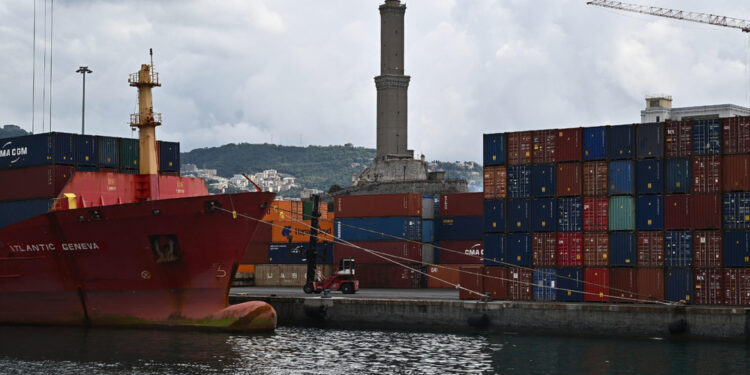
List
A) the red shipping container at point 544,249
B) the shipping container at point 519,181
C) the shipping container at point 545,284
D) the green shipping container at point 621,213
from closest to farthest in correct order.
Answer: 1. the green shipping container at point 621,213
2. the shipping container at point 545,284
3. the red shipping container at point 544,249
4. the shipping container at point 519,181

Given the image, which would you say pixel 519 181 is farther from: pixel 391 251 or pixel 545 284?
pixel 391 251

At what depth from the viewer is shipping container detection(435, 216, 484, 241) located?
226 ft

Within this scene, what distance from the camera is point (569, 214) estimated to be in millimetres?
48719

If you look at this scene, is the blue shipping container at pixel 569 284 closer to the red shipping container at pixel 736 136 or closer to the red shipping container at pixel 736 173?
the red shipping container at pixel 736 173

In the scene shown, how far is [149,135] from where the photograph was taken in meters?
48.7

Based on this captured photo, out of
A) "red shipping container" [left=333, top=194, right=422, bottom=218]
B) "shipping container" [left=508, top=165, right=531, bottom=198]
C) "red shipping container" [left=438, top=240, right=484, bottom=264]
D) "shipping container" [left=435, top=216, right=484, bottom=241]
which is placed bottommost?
"red shipping container" [left=438, top=240, right=484, bottom=264]

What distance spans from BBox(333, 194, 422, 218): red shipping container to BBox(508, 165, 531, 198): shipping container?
59.1ft

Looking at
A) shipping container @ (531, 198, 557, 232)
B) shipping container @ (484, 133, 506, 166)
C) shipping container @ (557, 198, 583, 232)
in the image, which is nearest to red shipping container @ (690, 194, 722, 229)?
shipping container @ (557, 198, 583, 232)

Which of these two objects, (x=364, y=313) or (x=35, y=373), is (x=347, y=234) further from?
(x=35, y=373)

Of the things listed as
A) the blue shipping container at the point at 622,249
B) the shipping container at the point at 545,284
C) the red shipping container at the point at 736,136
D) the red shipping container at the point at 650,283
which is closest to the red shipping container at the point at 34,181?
the shipping container at the point at 545,284

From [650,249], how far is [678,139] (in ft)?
19.0

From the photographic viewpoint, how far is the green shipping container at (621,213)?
4728cm

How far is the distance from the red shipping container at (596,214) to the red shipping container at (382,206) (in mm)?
21372

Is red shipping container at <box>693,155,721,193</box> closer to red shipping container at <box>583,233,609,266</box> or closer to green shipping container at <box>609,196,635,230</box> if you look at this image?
green shipping container at <box>609,196,635,230</box>
